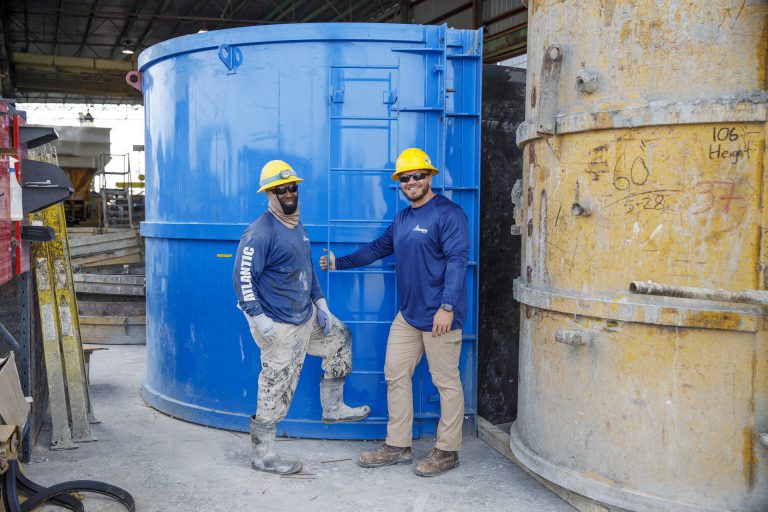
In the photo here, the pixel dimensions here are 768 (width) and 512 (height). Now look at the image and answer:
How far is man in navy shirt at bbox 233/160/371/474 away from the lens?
4.40m

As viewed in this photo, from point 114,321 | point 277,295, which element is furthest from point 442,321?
point 114,321

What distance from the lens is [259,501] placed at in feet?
13.5

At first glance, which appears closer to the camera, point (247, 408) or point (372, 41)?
point (372, 41)

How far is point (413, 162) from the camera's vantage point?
15.0 feet

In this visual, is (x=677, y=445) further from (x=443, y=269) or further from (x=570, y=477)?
(x=443, y=269)

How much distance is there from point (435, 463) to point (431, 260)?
136cm

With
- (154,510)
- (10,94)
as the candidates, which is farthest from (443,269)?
(10,94)

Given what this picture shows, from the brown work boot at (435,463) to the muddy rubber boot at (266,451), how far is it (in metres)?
0.81

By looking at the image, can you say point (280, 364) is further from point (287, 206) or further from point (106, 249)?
point (106, 249)

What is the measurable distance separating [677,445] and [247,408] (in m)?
3.19

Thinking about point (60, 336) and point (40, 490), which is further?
point (60, 336)

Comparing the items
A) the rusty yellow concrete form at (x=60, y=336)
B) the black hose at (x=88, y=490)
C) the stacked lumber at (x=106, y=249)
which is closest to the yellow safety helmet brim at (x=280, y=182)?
the rusty yellow concrete form at (x=60, y=336)

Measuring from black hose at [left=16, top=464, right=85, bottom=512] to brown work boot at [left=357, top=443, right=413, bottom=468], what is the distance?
1.78 meters

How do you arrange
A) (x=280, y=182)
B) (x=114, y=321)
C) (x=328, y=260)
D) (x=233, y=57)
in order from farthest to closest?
1. (x=114, y=321)
2. (x=233, y=57)
3. (x=328, y=260)
4. (x=280, y=182)
